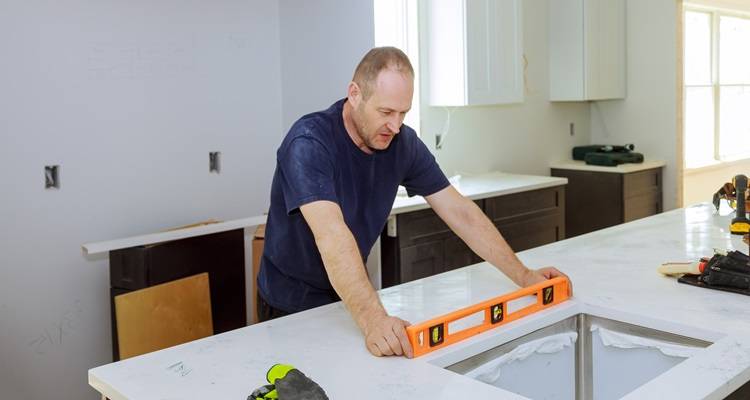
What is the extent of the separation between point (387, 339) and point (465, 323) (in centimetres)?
27

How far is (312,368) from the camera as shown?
1490mm

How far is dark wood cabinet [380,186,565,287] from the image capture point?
351cm

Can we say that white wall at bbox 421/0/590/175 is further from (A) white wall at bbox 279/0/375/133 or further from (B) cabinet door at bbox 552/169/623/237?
(A) white wall at bbox 279/0/375/133

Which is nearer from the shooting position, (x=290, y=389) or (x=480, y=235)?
(x=290, y=389)

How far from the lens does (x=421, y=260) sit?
11.8ft

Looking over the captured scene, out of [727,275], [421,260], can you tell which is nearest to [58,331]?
[421,260]

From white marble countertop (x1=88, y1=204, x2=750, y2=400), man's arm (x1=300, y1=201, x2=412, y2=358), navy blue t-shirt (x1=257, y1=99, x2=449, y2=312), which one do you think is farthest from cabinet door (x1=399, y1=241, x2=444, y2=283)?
man's arm (x1=300, y1=201, x2=412, y2=358)

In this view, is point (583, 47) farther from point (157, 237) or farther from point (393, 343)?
point (393, 343)

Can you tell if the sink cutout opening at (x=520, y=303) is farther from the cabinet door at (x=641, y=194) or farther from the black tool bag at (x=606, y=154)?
the black tool bag at (x=606, y=154)

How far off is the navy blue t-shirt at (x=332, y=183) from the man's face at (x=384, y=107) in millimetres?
97

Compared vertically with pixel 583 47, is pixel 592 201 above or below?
below

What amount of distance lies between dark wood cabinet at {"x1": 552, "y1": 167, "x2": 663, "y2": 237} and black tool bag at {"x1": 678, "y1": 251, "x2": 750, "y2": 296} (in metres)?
3.05

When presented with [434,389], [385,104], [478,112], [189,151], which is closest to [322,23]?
[189,151]

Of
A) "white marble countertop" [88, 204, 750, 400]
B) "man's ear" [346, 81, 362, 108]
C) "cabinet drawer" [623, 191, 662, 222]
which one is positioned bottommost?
"cabinet drawer" [623, 191, 662, 222]
